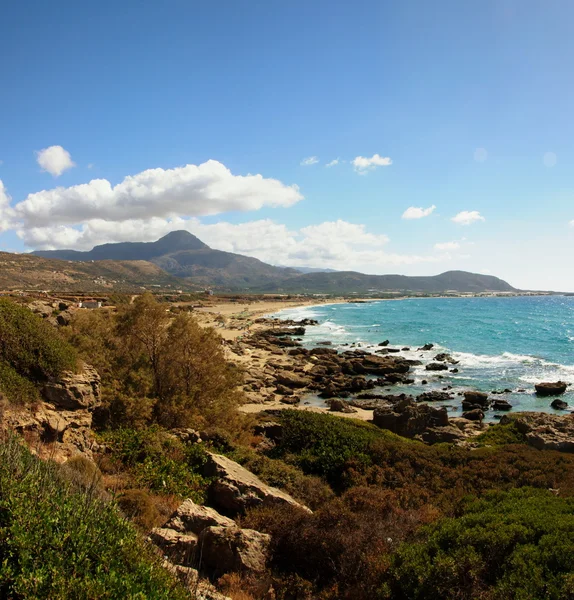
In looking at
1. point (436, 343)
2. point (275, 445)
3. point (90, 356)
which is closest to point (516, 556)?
point (275, 445)

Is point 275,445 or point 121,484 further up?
point 121,484

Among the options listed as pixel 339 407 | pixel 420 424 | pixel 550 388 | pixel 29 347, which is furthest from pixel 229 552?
pixel 550 388

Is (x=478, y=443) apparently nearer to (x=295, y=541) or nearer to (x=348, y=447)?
(x=348, y=447)

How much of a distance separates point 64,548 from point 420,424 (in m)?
22.2

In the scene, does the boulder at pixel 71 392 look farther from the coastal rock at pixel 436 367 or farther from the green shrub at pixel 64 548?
the coastal rock at pixel 436 367

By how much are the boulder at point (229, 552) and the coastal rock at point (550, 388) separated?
3700 cm

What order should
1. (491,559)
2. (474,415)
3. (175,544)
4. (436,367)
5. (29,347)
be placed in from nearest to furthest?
1. (491,559)
2. (175,544)
3. (29,347)
4. (474,415)
5. (436,367)

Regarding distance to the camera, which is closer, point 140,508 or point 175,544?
point 175,544

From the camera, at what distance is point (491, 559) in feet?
22.7

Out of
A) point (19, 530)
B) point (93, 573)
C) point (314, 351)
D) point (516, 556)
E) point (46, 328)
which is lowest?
point (314, 351)

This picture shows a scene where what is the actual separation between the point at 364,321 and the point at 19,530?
100 metres

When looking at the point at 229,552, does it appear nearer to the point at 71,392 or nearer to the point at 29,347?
the point at 71,392

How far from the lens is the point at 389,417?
79.2ft

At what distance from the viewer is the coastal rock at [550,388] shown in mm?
35938
